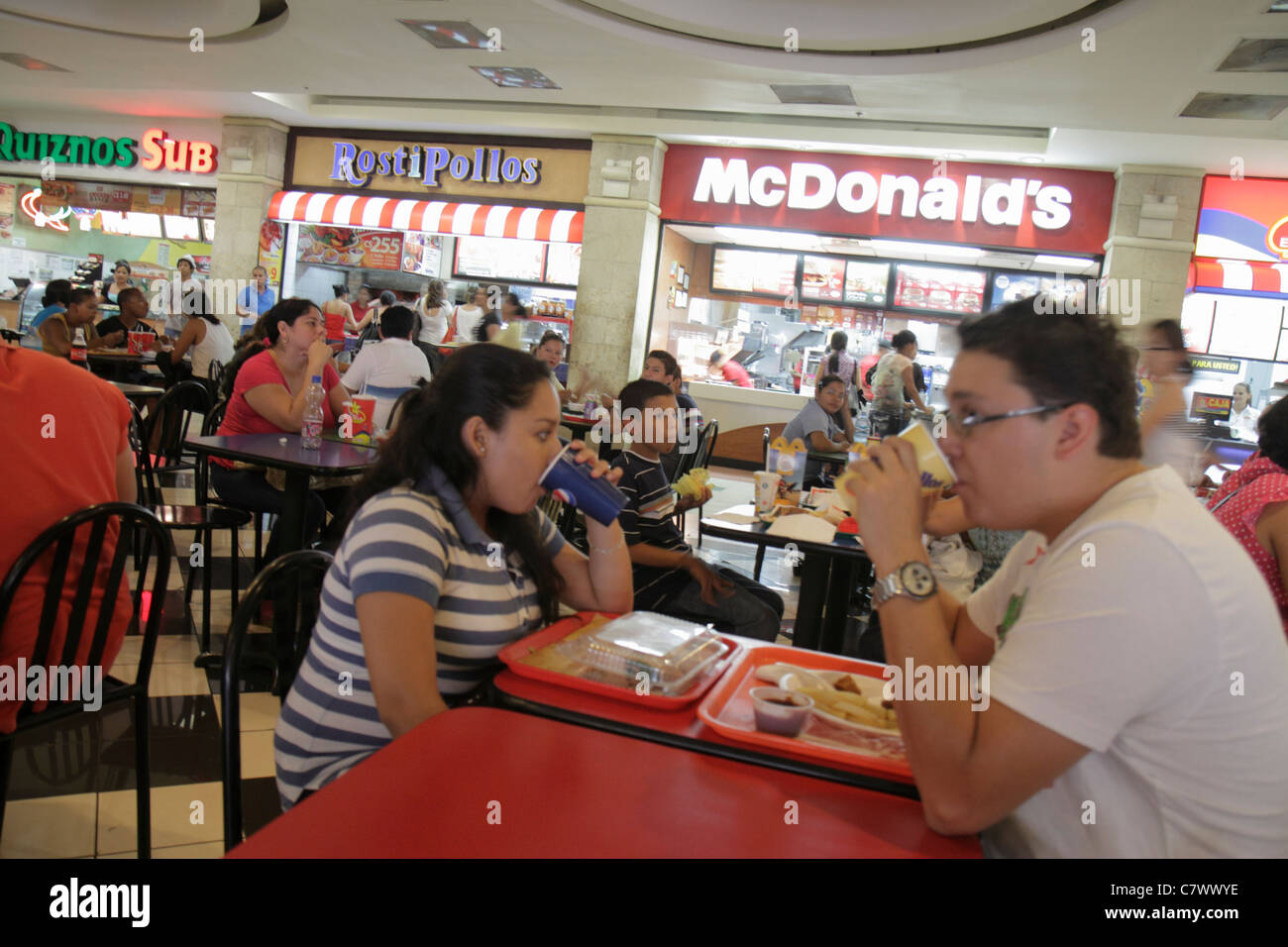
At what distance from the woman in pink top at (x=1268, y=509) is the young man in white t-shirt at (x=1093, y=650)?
1.45 m

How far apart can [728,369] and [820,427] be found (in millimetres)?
4714

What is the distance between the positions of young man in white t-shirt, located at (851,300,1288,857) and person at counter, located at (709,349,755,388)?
909 cm

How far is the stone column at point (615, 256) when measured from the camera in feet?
29.3

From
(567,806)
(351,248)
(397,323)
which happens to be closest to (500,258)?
(351,248)

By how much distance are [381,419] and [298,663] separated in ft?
10.2

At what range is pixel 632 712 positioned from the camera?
131 cm

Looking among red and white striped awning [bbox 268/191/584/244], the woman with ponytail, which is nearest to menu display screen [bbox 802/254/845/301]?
red and white striped awning [bbox 268/191/584/244]

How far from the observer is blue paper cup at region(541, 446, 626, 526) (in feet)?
Result: 5.22

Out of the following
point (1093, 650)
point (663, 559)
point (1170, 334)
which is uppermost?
point (1170, 334)

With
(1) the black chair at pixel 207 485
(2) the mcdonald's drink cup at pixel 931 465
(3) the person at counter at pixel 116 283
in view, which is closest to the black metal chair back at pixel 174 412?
(1) the black chair at pixel 207 485

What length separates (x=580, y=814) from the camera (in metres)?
1.02

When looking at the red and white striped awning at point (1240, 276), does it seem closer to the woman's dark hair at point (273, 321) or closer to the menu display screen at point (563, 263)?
the menu display screen at point (563, 263)

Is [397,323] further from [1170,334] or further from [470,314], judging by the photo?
[470,314]

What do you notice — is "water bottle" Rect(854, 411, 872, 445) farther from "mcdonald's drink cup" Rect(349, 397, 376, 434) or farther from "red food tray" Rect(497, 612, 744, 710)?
"red food tray" Rect(497, 612, 744, 710)
